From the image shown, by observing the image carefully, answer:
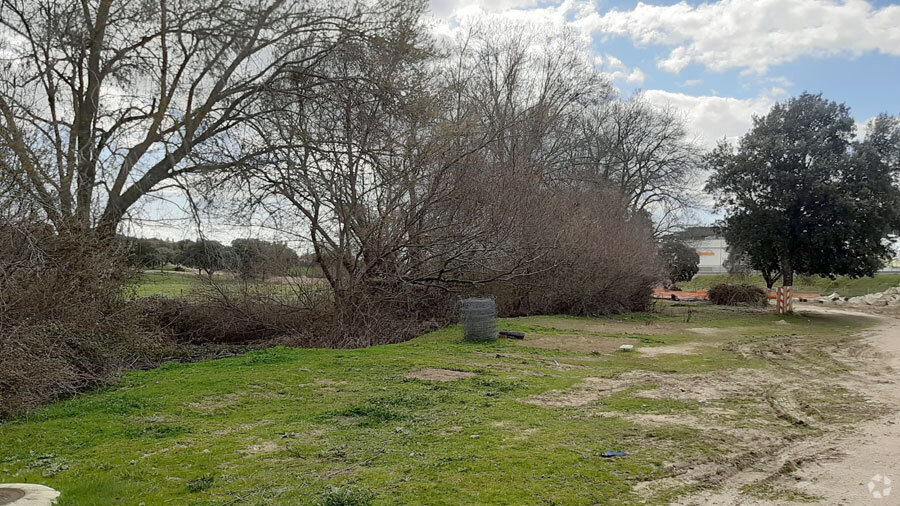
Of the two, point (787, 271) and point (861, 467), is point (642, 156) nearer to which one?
point (787, 271)

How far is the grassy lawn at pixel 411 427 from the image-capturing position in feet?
15.9

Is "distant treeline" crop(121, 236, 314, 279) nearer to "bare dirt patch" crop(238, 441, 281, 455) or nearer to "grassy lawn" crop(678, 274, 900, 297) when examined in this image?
"bare dirt patch" crop(238, 441, 281, 455)

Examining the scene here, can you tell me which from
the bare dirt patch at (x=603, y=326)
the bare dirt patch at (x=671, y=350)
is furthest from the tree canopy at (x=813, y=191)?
the bare dirt patch at (x=671, y=350)

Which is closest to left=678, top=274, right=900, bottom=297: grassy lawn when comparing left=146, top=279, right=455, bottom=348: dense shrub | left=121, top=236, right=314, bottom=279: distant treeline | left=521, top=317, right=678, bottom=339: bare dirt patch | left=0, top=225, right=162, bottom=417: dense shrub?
left=521, top=317, right=678, bottom=339: bare dirt patch

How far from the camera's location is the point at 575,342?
47.9ft

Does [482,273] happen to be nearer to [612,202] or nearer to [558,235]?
[558,235]

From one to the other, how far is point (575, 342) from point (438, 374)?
18.1 ft

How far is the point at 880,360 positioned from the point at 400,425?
10.9 m

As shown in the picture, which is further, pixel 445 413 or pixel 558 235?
pixel 558 235

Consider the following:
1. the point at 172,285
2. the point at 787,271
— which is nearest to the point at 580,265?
the point at 787,271

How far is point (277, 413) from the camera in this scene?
291 inches

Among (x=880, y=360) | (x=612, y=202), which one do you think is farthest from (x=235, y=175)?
(x=612, y=202)

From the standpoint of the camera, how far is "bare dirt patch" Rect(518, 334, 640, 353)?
44.5 feet

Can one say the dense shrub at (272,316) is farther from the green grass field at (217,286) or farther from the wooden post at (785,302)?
the wooden post at (785,302)
